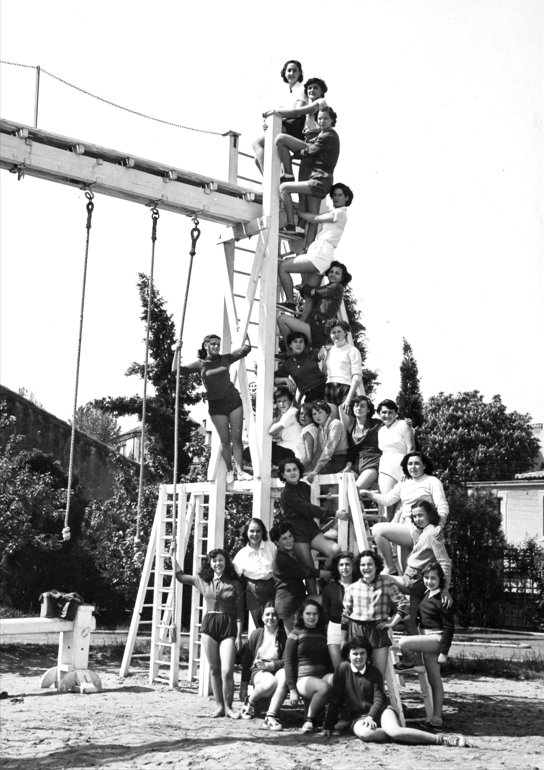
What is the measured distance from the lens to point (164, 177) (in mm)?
10617

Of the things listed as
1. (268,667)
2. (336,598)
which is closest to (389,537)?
(336,598)

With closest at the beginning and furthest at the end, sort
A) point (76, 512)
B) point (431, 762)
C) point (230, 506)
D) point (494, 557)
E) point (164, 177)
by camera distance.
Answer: point (431, 762), point (164, 177), point (230, 506), point (76, 512), point (494, 557)

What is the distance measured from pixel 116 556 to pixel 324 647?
36.8 ft

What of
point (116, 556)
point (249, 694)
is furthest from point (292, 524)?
point (116, 556)

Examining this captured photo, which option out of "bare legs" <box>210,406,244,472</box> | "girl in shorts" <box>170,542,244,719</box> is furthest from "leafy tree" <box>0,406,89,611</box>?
"girl in shorts" <box>170,542,244,719</box>

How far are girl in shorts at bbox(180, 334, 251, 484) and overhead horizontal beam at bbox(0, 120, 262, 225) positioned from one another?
1.46 m

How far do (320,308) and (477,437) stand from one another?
109ft

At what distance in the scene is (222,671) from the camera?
9.46m

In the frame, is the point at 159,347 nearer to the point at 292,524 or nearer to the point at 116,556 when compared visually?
the point at 116,556

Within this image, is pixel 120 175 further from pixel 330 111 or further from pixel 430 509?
pixel 430 509

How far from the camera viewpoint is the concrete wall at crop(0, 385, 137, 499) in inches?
1028

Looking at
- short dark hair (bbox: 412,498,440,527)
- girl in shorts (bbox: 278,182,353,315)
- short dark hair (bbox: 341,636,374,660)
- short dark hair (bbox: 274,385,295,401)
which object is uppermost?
girl in shorts (bbox: 278,182,353,315)

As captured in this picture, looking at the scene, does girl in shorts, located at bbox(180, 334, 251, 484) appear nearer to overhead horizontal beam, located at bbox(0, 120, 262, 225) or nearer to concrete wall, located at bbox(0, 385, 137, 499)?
overhead horizontal beam, located at bbox(0, 120, 262, 225)

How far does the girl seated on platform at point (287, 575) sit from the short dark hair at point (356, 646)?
816mm
